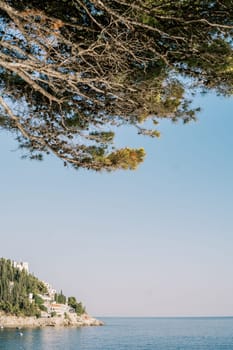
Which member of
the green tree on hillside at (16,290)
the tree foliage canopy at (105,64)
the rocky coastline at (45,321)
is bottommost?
the tree foliage canopy at (105,64)

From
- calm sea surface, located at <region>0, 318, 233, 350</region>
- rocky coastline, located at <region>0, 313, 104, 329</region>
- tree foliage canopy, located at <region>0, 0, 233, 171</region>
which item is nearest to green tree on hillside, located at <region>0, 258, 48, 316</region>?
rocky coastline, located at <region>0, 313, 104, 329</region>

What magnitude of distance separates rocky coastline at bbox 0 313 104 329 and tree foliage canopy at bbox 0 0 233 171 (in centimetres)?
7852

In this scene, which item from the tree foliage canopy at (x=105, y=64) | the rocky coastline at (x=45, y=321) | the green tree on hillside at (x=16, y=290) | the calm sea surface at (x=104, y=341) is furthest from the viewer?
the rocky coastline at (x=45, y=321)

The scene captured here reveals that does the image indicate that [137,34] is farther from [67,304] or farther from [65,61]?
[67,304]

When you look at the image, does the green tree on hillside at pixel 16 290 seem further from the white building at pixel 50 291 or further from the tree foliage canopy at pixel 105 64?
the tree foliage canopy at pixel 105 64

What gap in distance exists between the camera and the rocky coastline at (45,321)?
80.4 meters

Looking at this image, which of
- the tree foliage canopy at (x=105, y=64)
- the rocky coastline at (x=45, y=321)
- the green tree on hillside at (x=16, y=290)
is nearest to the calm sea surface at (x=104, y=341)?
the rocky coastline at (x=45, y=321)

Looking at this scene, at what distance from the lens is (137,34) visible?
18.0 feet

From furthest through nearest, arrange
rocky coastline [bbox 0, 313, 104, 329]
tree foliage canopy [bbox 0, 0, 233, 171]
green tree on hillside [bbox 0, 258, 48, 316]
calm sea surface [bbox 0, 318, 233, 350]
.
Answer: rocky coastline [bbox 0, 313, 104, 329], green tree on hillside [bbox 0, 258, 48, 316], calm sea surface [bbox 0, 318, 233, 350], tree foliage canopy [bbox 0, 0, 233, 171]

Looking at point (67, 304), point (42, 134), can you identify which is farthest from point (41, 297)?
point (42, 134)

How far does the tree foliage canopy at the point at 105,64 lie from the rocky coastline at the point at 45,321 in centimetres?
7852

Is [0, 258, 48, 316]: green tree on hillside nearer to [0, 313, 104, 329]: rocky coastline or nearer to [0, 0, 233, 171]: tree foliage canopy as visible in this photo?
[0, 313, 104, 329]: rocky coastline

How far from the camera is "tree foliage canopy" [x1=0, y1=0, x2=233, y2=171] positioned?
206 inches

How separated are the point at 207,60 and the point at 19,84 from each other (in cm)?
234
